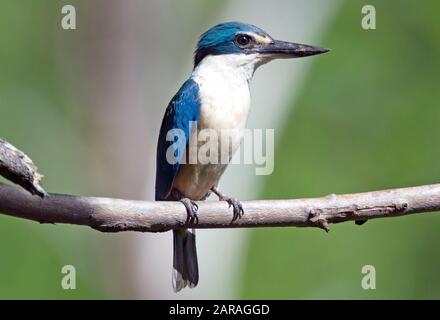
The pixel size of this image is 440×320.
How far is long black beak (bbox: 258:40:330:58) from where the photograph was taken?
5398 mm

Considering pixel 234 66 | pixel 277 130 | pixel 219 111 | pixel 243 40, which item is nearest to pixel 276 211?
pixel 219 111

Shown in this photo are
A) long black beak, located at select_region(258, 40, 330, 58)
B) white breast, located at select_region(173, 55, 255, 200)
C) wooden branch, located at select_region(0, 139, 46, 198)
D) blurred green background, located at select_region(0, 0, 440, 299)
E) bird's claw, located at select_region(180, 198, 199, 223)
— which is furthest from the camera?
blurred green background, located at select_region(0, 0, 440, 299)

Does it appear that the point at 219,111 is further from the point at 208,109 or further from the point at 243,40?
the point at 243,40

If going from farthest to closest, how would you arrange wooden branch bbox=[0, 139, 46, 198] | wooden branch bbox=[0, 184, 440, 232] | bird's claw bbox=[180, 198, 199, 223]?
bird's claw bbox=[180, 198, 199, 223] → wooden branch bbox=[0, 184, 440, 232] → wooden branch bbox=[0, 139, 46, 198]

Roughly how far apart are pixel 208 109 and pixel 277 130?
166 inches

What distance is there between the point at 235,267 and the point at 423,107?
4.60 m

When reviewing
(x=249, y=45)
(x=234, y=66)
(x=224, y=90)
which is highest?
(x=249, y=45)

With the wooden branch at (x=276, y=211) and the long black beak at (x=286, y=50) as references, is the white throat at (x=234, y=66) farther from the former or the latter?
the wooden branch at (x=276, y=211)

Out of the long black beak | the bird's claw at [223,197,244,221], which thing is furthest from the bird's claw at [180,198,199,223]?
the long black beak

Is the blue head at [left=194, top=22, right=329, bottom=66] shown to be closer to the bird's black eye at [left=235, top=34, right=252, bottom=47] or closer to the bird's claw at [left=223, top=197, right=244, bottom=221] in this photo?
the bird's black eye at [left=235, top=34, right=252, bottom=47]

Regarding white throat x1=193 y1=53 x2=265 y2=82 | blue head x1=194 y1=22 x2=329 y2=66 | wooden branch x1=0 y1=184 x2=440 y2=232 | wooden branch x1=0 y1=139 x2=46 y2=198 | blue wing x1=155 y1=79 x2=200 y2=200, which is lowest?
wooden branch x1=0 y1=184 x2=440 y2=232

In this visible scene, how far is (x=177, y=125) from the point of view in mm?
5270

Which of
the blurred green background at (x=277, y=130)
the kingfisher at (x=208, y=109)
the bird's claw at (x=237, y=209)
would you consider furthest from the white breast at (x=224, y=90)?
the blurred green background at (x=277, y=130)

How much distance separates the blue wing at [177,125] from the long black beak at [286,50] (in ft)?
1.59
